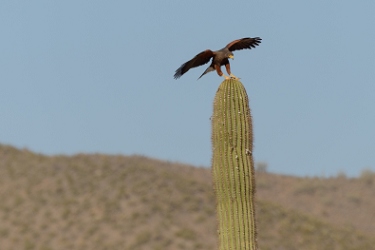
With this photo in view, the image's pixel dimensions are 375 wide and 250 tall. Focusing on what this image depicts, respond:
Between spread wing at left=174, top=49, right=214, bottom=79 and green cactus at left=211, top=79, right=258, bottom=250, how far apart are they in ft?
1.75

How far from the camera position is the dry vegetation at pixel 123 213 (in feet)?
107

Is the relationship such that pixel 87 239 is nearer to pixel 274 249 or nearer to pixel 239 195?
pixel 274 249

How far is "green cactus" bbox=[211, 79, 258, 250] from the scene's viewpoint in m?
10.5

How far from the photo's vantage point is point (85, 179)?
3966 centimetres

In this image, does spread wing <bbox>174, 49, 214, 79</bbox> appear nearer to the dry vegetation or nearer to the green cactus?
the green cactus

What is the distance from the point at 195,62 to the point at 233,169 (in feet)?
4.97

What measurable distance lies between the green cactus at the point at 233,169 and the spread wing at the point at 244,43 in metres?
0.73

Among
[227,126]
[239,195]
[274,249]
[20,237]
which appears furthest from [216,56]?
[20,237]

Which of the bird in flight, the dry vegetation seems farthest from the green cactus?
the dry vegetation

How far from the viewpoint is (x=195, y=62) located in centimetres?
1112

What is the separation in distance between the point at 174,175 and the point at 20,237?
364 inches

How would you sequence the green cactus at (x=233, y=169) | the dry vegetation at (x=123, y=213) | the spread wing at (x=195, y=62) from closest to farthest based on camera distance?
the green cactus at (x=233, y=169) → the spread wing at (x=195, y=62) → the dry vegetation at (x=123, y=213)

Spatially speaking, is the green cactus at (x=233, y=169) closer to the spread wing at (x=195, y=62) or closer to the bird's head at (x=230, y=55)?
the bird's head at (x=230, y=55)

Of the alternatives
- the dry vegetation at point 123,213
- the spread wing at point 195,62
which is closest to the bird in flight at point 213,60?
the spread wing at point 195,62
